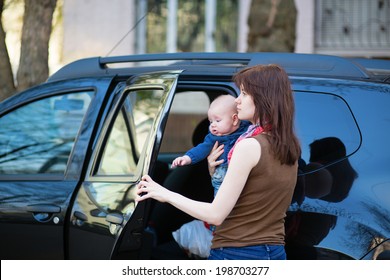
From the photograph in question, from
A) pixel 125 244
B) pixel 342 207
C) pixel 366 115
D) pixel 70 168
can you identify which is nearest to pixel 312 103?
pixel 366 115

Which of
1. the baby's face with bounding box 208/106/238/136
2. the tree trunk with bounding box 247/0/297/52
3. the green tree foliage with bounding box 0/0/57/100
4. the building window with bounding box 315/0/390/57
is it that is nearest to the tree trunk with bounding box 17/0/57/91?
the green tree foliage with bounding box 0/0/57/100

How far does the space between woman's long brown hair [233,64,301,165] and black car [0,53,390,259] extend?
1.51 ft

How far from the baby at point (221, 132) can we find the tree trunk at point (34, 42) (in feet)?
8.42

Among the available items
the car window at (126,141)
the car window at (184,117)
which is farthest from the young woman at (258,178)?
the car window at (184,117)

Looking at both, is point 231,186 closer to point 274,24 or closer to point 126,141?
point 126,141

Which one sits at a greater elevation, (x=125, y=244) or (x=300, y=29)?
(x=300, y=29)

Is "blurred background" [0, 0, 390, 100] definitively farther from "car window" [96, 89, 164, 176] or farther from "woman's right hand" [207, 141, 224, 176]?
"woman's right hand" [207, 141, 224, 176]

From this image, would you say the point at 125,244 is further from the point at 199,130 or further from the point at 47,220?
the point at 199,130

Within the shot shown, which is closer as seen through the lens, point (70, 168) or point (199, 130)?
point (70, 168)

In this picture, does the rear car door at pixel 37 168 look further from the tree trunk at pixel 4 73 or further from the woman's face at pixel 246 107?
the woman's face at pixel 246 107

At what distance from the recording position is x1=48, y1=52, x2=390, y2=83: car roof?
3385 mm

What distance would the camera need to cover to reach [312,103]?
3.22 metres

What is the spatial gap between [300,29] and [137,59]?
7.42 meters

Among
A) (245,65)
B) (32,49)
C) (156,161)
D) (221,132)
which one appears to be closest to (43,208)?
(156,161)
